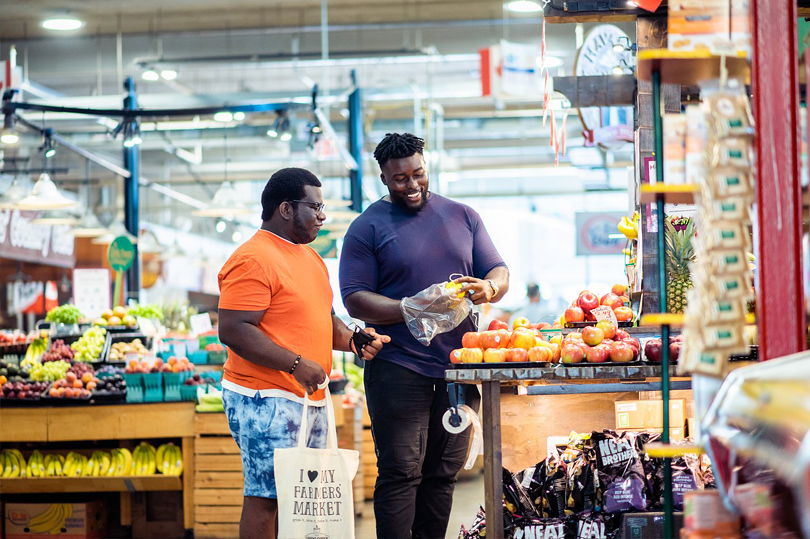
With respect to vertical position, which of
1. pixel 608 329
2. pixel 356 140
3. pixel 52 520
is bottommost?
pixel 52 520

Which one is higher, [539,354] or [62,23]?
[62,23]

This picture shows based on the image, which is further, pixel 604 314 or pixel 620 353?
pixel 604 314

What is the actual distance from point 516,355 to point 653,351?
0.50 m

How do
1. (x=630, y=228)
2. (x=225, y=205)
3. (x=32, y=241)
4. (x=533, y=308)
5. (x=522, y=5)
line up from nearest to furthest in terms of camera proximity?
(x=630, y=228) < (x=225, y=205) < (x=522, y=5) < (x=533, y=308) < (x=32, y=241)

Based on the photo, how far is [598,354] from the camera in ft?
11.8

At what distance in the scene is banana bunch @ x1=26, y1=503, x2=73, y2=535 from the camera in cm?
653

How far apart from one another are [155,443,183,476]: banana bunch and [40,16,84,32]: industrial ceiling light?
6.51m

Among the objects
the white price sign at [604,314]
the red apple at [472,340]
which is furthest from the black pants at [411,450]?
the white price sign at [604,314]

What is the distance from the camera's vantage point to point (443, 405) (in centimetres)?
390

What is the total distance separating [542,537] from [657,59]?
2.08m

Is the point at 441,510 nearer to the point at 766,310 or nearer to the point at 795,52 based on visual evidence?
the point at 766,310

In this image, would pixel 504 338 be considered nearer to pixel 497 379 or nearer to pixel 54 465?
pixel 497 379

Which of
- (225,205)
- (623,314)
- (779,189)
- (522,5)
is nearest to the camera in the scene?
(779,189)

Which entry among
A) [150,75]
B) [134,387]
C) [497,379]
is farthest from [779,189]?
[150,75]
